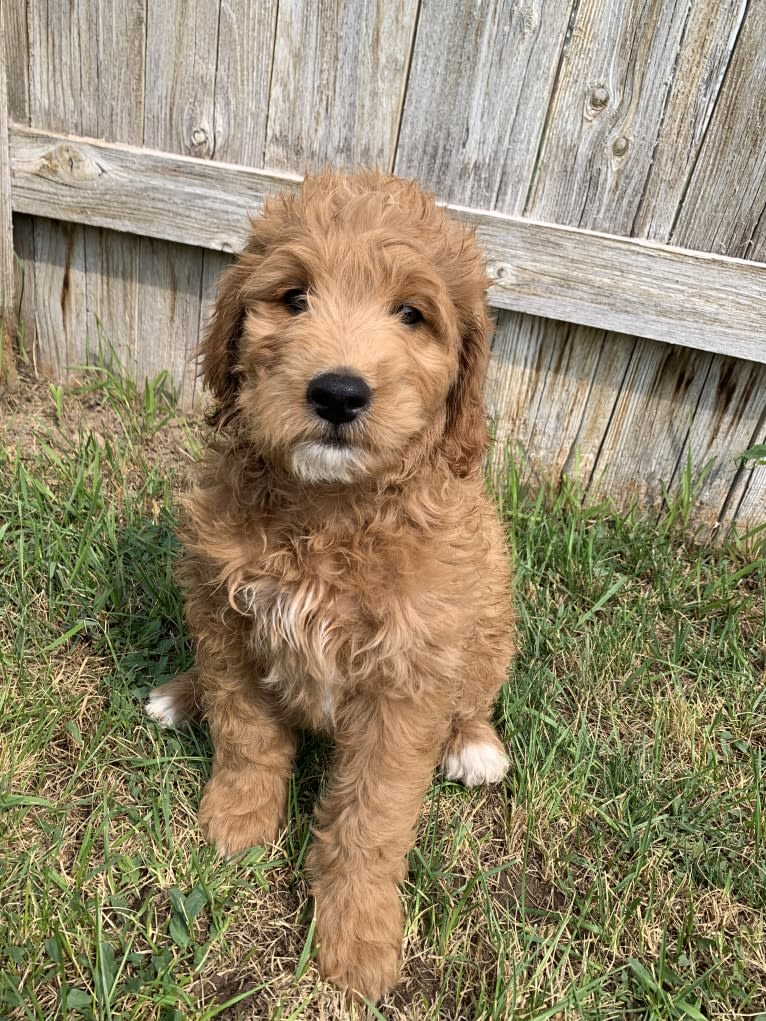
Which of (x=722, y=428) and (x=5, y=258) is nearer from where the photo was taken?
(x=722, y=428)

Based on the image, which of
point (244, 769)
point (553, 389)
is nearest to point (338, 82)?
point (553, 389)

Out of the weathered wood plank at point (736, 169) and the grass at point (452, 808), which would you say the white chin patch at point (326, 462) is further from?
the weathered wood plank at point (736, 169)

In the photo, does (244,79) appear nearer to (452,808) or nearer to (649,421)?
(649,421)

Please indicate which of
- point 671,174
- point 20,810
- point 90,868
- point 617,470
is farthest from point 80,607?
point 671,174

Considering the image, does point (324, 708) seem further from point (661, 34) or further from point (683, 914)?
point (661, 34)

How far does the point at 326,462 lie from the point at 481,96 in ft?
7.88

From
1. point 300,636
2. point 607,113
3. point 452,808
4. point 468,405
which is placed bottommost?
point 452,808

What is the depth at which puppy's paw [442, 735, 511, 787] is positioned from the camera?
9.42 ft

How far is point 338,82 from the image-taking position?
3693 millimetres

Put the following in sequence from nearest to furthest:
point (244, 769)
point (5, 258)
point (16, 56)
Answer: point (244, 769), point (16, 56), point (5, 258)

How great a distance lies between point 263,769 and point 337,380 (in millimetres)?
1318

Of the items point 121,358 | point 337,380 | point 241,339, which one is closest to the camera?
point 337,380

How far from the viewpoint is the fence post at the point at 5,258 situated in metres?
4.03

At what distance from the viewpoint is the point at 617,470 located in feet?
14.0
